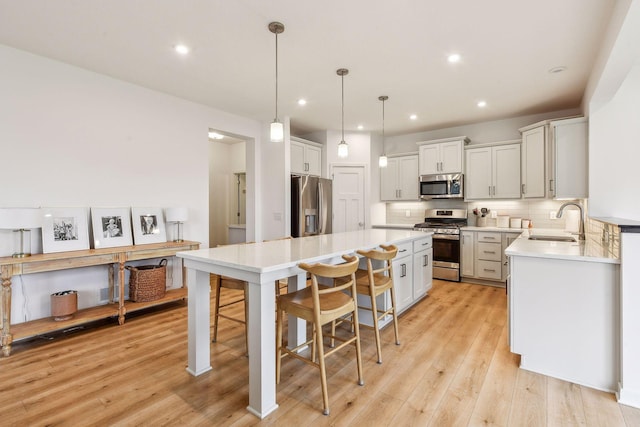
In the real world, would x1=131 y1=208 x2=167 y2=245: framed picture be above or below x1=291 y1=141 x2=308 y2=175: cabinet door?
below

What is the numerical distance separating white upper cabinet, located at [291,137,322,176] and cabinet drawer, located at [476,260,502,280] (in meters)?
3.12

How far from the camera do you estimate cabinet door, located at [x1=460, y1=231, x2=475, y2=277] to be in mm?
4938

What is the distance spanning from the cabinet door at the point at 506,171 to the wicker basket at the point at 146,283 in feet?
16.3

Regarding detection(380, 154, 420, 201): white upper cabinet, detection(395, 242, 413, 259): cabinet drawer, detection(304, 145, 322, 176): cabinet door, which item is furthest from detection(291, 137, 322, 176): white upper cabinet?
detection(395, 242, 413, 259): cabinet drawer

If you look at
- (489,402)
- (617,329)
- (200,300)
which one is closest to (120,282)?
(200,300)

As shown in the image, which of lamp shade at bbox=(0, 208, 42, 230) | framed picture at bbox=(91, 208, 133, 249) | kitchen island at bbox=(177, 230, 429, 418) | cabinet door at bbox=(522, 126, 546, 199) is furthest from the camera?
cabinet door at bbox=(522, 126, 546, 199)

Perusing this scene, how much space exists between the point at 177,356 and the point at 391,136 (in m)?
5.34

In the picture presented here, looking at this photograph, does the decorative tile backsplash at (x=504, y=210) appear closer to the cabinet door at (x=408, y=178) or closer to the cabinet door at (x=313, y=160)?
the cabinet door at (x=408, y=178)

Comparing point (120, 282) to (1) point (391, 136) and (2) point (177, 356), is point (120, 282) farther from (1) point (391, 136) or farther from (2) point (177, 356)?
(1) point (391, 136)

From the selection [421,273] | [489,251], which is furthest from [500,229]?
[421,273]

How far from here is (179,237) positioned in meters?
4.06

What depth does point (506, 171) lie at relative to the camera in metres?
4.93

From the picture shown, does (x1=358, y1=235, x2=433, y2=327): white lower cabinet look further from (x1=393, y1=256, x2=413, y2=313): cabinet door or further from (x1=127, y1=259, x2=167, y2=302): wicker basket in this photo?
(x1=127, y1=259, x2=167, y2=302): wicker basket

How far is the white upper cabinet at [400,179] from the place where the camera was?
19.1 feet
